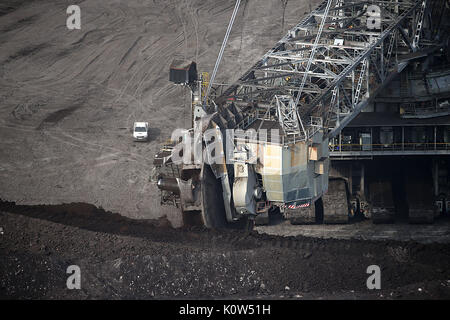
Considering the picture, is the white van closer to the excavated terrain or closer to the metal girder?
the excavated terrain

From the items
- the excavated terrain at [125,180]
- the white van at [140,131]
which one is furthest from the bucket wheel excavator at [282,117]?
the white van at [140,131]

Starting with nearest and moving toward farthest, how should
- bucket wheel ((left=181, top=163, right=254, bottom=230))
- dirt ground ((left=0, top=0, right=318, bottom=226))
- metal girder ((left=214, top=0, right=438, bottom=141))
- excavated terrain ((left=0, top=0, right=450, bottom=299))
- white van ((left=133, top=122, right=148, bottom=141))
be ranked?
1. excavated terrain ((left=0, top=0, right=450, bottom=299))
2. bucket wheel ((left=181, top=163, right=254, bottom=230))
3. metal girder ((left=214, top=0, right=438, bottom=141))
4. dirt ground ((left=0, top=0, right=318, bottom=226))
5. white van ((left=133, top=122, right=148, bottom=141))

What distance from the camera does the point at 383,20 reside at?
6862cm

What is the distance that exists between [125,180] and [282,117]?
19.9 metres

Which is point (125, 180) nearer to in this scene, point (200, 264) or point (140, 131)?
point (140, 131)

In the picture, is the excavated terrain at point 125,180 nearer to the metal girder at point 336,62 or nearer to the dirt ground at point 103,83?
the dirt ground at point 103,83

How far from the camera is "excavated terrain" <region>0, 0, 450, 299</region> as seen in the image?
2207 inches

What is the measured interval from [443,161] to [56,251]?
108 feet

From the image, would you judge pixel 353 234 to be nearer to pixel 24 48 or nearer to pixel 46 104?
pixel 46 104

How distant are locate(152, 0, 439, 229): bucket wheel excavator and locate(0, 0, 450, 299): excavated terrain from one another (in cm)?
321

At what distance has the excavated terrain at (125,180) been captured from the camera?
5606 centimetres

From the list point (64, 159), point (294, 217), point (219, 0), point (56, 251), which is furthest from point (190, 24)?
point (56, 251)

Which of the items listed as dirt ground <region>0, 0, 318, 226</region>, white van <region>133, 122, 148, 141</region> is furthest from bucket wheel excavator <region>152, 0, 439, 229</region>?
white van <region>133, 122, 148, 141</region>
